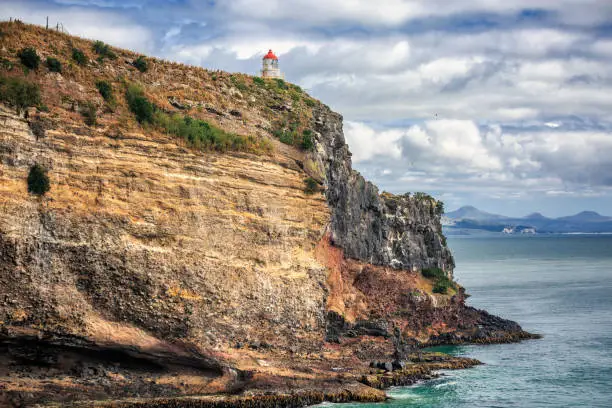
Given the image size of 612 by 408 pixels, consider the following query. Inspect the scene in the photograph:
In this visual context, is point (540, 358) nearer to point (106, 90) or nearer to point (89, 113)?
point (106, 90)

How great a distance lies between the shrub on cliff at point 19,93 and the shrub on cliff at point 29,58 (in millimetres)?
2714

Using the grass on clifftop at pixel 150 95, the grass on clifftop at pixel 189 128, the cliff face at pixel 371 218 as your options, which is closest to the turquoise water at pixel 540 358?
the cliff face at pixel 371 218

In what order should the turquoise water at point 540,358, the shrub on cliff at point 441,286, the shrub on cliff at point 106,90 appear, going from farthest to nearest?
the shrub on cliff at point 441,286, the turquoise water at point 540,358, the shrub on cliff at point 106,90

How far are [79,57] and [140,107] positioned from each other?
6.17 m

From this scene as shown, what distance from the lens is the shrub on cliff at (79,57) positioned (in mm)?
54812

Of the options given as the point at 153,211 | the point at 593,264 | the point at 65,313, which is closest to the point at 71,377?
the point at 65,313

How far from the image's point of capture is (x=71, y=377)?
150 ft

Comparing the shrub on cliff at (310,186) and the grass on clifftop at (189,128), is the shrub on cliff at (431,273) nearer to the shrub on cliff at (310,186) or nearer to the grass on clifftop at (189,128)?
the shrub on cliff at (310,186)

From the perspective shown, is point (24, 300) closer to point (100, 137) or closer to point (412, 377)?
point (100, 137)

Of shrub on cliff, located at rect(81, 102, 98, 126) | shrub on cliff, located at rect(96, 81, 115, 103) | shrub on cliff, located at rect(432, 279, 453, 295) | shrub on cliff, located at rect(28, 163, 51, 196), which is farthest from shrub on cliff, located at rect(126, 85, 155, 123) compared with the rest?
shrub on cliff, located at rect(432, 279, 453, 295)

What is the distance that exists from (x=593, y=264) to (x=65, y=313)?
14841cm

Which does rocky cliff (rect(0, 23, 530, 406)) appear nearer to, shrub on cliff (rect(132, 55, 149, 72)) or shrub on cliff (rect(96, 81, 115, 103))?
shrub on cliff (rect(96, 81, 115, 103))

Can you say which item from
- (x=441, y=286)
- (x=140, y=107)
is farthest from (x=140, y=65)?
(x=441, y=286)

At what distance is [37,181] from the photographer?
4594cm
